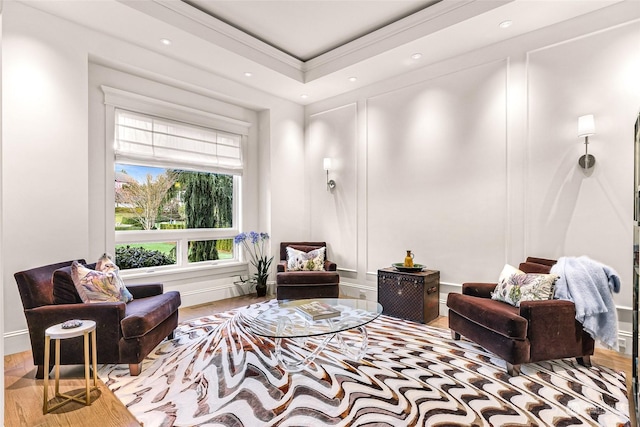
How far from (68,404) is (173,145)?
10.2ft

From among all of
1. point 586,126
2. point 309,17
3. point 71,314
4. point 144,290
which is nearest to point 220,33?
point 309,17

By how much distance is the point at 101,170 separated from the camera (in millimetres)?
3906

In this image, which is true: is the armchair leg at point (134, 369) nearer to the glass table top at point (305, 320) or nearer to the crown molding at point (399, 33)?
the glass table top at point (305, 320)

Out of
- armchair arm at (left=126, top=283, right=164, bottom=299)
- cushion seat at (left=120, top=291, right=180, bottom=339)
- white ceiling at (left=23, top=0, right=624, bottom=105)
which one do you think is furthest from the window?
cushion seat at (left=120, top=291, right=180, bottom=339)

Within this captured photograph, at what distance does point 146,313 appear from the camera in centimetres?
273

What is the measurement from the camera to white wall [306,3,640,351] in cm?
314

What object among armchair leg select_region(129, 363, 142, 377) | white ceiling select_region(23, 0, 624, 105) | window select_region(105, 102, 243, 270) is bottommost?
armchair leg select_region(129, 363, 142, 377)

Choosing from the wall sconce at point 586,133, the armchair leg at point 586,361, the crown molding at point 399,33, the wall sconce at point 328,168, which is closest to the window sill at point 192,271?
the wall sconce at point 328,168

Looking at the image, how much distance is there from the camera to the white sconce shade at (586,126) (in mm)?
3100

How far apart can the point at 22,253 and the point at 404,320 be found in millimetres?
3770

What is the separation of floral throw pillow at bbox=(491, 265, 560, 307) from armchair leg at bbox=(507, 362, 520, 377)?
1.69 ft

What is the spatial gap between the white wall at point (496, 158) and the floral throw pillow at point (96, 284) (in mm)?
3075

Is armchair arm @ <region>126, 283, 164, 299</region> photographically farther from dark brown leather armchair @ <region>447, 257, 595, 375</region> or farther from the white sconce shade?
the white sconce shade

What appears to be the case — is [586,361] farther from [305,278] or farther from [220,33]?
[220,33]
